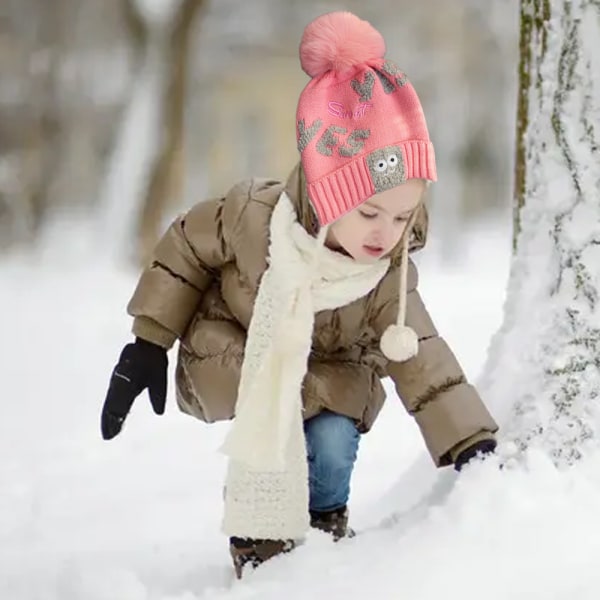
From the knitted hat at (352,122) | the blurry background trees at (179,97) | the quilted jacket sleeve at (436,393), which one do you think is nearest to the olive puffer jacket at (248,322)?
the quilted jacket sleeve at (436,393)

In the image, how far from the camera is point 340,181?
83.1 inches

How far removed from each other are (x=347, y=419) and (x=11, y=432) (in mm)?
2694

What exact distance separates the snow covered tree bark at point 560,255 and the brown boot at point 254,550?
506 mm

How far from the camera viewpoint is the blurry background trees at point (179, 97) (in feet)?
32.9

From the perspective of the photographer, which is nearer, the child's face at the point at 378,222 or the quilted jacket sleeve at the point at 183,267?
the child's face at the point at 378,222

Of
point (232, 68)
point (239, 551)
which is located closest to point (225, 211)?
point (239, 551)

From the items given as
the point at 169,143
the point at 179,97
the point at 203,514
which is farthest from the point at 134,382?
the point at 179,97

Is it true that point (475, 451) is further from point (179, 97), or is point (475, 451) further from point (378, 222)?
point (179, 97)

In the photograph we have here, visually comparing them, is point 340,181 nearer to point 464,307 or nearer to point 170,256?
point 170,256

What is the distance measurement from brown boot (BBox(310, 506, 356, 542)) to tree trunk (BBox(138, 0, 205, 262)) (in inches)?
294

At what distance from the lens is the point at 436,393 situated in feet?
7.44

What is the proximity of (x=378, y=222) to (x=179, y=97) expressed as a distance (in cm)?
799

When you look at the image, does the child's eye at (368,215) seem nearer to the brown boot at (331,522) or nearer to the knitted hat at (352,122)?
the knitted hat at (352,122)

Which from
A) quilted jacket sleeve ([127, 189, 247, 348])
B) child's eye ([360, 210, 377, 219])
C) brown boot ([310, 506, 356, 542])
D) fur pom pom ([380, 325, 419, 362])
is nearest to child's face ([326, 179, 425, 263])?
child's eye ([360, 210, 377, 219])
